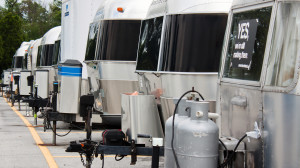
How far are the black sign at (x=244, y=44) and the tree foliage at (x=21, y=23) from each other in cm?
5977

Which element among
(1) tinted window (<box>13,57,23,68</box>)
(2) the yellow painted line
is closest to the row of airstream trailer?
(2) the yellow painted line

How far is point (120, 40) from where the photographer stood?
12.4 m

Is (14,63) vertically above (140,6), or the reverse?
(140,6)

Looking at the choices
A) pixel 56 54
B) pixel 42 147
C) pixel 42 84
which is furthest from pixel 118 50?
pixel 56 54

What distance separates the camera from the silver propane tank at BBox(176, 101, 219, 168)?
4.70 m

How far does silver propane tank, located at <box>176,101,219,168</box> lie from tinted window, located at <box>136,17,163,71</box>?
3.79 metres

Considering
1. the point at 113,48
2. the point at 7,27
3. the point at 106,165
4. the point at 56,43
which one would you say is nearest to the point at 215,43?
the point at 106,165

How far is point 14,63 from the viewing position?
1438 inches

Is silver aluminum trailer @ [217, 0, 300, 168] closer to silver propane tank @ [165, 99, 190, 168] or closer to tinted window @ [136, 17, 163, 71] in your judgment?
silver propane tank @ [165, 99, 190, 168]

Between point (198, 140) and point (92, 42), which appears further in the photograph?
point (92, 42)

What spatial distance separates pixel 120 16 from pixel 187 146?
8026 mm

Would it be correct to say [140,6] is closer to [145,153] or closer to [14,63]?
[145,153]

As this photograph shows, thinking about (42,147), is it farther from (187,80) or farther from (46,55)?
(46,55)

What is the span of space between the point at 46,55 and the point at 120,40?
10835 mm
